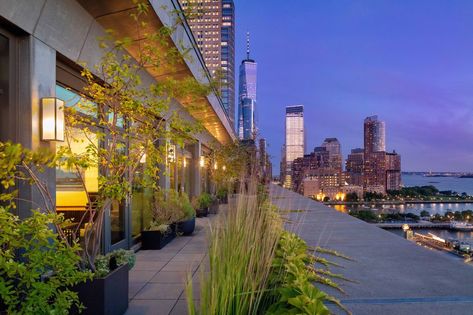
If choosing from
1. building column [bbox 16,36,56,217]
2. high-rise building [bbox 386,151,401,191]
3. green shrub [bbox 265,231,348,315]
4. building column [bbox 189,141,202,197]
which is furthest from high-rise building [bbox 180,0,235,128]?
green shrub [bbox 265,231,348,315]

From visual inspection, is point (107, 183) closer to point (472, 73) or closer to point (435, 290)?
point (435, 290)

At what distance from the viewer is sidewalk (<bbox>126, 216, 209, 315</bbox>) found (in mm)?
3400

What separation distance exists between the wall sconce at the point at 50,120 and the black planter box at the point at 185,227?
4262 millimetres

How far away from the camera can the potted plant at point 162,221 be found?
620 cm

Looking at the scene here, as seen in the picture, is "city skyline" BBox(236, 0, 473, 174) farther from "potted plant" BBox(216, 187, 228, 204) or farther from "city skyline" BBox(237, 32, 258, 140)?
"potted plant" BBox(216, 187, 228, 204)

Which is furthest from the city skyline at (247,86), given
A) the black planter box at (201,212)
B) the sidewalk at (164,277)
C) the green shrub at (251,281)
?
the green shrub at (251,281)

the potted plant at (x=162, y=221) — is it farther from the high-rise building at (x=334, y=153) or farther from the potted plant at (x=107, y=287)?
the high-rise building at (x=334, y=153)

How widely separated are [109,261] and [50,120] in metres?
1.32

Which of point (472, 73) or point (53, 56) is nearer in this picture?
point (53, 56)

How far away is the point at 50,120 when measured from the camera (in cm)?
332

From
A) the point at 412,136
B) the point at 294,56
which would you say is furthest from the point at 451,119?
the point at 294,56

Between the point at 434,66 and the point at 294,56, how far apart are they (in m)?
55.4

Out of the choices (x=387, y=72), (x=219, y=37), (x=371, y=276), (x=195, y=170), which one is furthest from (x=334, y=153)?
(x=387, y=72)

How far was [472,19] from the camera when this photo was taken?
85.9 m
